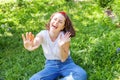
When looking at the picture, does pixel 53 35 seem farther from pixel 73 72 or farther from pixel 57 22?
pixel 73 72

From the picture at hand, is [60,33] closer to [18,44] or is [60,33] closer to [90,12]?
[18,44]

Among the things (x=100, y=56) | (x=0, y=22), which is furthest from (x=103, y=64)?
(x=0, y=22)

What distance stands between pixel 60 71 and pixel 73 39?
1.38m

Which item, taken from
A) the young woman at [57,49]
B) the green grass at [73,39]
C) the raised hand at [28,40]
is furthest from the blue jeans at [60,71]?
the raised hand at [28,40]

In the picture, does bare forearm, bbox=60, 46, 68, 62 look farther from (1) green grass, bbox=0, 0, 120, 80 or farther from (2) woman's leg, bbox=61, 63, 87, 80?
(1) green grass, bbox=0, 0, 120, 80

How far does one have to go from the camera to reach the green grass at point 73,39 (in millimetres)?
4910

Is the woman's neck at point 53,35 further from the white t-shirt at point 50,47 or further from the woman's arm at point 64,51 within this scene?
the woman's arm at point 64,51

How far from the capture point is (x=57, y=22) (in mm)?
4500

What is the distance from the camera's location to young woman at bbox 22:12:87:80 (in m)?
4.48

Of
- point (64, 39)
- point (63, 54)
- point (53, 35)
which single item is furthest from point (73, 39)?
point (64, 39)

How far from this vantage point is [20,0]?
817 centimetres

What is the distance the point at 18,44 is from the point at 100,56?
6.32ft

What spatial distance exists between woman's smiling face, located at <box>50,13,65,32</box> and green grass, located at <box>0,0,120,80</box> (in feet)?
2.65

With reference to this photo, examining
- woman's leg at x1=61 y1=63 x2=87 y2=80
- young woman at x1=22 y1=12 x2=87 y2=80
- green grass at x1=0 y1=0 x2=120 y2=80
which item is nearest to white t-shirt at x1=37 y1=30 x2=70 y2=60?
young woman at x1=22 y1=12 x2=87 y2=80
